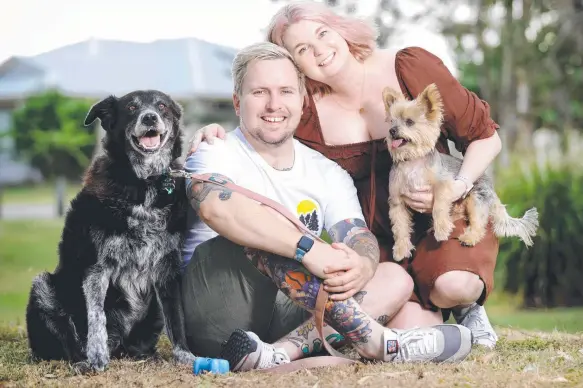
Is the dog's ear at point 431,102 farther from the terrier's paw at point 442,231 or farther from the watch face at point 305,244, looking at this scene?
the watch face at point 305,244

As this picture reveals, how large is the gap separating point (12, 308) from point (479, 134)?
544cm

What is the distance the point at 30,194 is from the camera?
16.0 m

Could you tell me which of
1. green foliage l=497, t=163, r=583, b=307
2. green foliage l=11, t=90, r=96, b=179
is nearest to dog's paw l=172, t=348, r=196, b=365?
green foliage l=497, t=163, r=583, b=307

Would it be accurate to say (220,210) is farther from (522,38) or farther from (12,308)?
(522,38)

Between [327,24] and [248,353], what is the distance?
1655mm

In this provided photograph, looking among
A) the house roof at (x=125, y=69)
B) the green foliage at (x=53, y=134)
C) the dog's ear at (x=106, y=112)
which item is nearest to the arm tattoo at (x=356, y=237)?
the dog's ear at (x=106, y=112)

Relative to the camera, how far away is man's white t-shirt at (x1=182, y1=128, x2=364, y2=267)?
337cm

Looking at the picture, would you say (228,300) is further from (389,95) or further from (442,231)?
(389,95)

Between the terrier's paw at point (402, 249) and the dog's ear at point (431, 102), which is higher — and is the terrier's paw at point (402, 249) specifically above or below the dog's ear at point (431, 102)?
below

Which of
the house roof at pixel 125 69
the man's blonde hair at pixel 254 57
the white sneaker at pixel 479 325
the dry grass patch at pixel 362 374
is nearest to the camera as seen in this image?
the dry grass patch at pixel 362 374

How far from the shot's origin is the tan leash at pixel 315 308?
3084 millimetres

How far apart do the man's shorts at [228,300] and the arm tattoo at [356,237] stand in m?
0.38

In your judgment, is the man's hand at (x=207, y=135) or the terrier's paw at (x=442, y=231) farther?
the terrier's paw at (x=442, y=231)

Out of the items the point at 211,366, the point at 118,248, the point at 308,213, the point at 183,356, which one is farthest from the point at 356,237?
the point at 118,248
